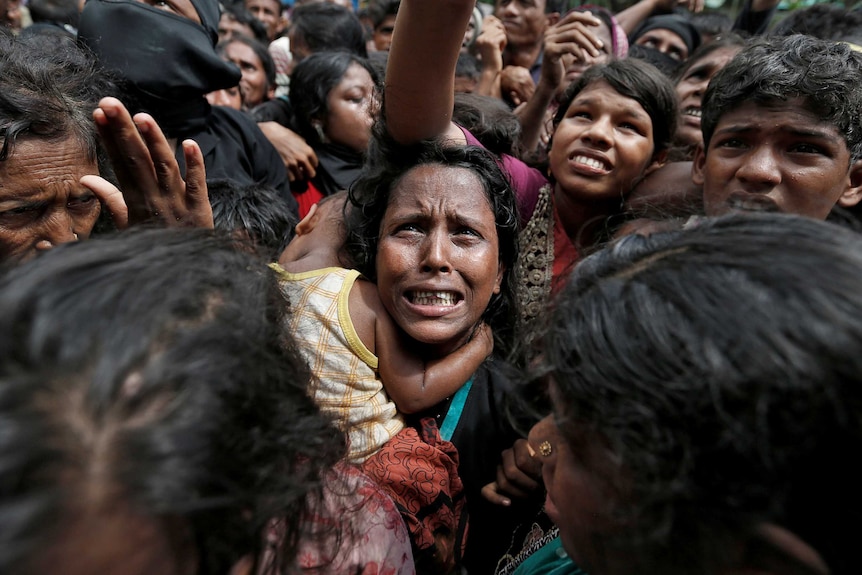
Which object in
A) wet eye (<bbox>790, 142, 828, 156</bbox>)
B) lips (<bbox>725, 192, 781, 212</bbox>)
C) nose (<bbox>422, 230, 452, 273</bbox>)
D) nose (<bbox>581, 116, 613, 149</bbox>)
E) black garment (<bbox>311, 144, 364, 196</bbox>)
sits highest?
wet eye (<bbox>790, 142, 828, 156</bbox>)

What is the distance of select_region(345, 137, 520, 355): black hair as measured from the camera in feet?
6.01

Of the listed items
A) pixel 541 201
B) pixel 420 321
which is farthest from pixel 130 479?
pixel 541 201

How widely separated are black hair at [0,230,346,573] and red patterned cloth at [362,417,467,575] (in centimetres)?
60

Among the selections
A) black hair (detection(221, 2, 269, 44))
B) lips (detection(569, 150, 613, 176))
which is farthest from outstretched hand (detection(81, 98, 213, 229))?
black hair (detection(221, 2, 269, 44))

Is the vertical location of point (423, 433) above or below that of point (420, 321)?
below

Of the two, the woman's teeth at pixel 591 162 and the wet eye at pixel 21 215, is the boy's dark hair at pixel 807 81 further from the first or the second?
the wet eye at pixel 21 215

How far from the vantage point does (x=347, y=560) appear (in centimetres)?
117

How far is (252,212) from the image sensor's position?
2.25 metres

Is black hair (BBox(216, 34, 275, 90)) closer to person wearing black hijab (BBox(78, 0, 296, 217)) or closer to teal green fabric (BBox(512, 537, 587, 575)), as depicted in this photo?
person wearing black hijab (BBox(78, 0, 296, 217))

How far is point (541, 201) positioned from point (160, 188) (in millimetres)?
1455

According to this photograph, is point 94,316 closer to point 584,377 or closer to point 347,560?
point 584,377

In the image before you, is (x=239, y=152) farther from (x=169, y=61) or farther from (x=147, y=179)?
(x=147, y=179)

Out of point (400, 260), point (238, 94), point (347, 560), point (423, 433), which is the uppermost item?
point (400, 260)

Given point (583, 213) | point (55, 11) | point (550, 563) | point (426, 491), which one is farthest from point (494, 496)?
point (55, 11)
